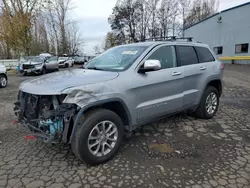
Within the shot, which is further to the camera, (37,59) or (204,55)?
(37,59)

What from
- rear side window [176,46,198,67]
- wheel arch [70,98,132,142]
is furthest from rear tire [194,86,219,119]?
wheel arch [70,98,132,142]

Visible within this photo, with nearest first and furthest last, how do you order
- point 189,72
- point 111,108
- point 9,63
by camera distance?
point 111,108
point 189,72
point 9,63

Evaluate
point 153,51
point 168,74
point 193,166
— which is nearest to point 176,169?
point 193,166

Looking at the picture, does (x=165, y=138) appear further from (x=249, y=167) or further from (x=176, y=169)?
(x=249, y=167)

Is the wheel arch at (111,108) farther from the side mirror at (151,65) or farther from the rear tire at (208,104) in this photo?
the rear tire at (208,104)

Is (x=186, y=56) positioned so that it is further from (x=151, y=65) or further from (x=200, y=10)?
(x=200, y=10)

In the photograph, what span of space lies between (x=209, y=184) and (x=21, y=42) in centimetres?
2529

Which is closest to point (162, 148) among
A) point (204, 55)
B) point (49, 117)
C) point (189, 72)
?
point (189, 72)

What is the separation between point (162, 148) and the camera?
3.50 meters

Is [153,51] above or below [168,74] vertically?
above

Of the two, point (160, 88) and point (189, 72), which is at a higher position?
point (189, 72)

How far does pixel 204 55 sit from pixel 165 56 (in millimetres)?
1377

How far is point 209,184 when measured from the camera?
2.57m

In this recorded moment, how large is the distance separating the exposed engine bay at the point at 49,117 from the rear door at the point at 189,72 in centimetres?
238
